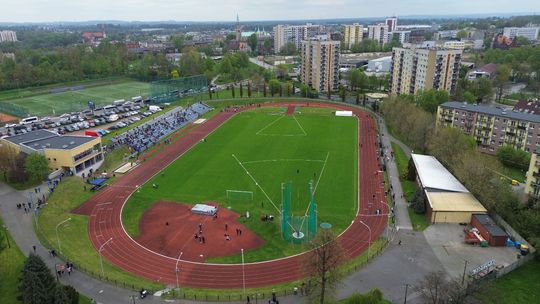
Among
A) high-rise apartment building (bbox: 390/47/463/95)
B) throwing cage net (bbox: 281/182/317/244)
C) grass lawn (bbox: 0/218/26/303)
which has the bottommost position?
grass lawn (bbox: 0/218/26/303)

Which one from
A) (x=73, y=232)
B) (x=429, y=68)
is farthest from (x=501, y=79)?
(x=73, y=232)

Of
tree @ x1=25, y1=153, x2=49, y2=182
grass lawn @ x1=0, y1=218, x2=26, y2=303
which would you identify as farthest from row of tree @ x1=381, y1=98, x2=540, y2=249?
tree @ x1=25, y1=153, x2=49, y2=182

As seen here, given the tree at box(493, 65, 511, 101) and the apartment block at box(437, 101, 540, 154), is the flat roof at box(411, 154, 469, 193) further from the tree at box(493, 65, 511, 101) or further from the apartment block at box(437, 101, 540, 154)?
the tree at box(493, 65, 511, 101)

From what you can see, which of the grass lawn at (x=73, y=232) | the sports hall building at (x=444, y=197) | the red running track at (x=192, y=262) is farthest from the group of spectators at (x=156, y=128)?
the sports hall building at (x=444, y=197)

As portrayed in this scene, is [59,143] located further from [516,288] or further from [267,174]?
[516,288]

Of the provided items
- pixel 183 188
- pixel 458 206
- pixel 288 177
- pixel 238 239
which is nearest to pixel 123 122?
pixel 183 188

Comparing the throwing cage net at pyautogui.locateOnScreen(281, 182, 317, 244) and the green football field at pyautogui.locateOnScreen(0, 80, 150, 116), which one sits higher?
the throwing cage net at pyautogui.locateOnScreen(281, 182, 317, 244)
